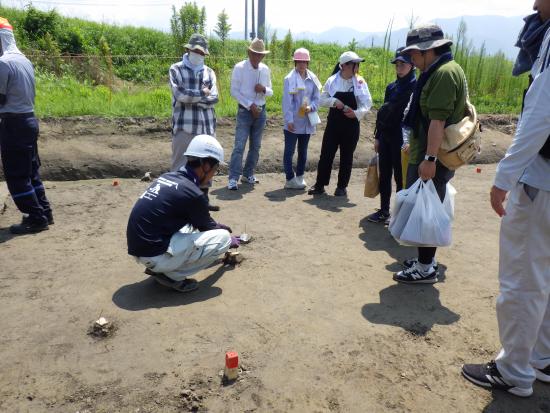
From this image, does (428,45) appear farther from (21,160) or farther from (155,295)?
(21,160)

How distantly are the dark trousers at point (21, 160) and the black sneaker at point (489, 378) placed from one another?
4.59 meters

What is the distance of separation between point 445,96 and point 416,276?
1595mm

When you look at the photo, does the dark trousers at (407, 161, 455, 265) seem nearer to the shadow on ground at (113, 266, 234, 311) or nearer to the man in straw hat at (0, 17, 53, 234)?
the shadow on ground at (113, 266, 234, 311)

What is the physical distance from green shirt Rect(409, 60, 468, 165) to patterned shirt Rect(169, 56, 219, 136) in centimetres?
297

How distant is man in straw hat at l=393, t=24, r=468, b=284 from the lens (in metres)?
3.55

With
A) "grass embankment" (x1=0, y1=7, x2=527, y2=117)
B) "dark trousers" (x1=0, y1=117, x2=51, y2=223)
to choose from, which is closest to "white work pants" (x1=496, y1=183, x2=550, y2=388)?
"dark trousers" (x1=0, y1=117, x2=51, y2=223)

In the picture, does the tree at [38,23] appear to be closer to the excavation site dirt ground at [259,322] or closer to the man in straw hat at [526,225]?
the excavation site dirt ground at [259,322]

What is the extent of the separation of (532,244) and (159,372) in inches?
92.4

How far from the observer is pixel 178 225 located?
3936 millimetres

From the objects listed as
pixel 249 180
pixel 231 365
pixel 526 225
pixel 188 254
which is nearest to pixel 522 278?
pixel 526 225

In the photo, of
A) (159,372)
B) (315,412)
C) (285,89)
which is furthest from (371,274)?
(285,89)

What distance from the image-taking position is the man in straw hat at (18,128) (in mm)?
4828

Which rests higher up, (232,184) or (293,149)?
(293,149)

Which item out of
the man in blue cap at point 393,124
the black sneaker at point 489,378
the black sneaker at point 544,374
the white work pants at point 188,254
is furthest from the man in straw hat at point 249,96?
the black sneaker at point 544,374
